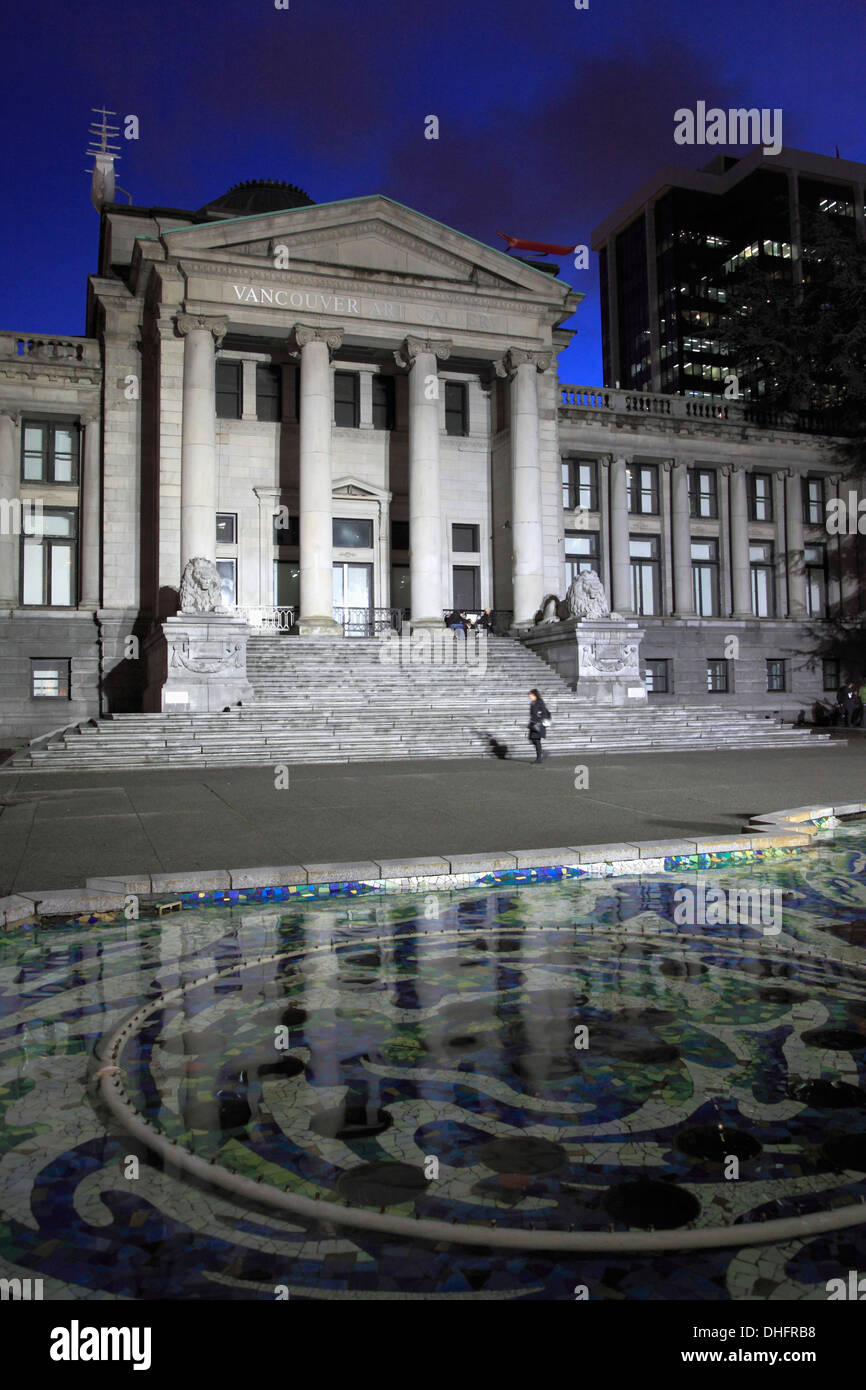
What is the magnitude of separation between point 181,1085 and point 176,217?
43.6 m

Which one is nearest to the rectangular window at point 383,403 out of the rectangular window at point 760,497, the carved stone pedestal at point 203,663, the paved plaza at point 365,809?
the carved stone pedestal at point 203,663

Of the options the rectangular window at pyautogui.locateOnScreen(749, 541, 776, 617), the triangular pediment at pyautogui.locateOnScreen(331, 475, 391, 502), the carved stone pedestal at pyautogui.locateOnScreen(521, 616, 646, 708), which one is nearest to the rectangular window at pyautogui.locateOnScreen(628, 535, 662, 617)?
the rectangular window at pyautogui.locateOnScreen(749, 541, 776, 617)

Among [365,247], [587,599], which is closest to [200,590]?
[587,599]

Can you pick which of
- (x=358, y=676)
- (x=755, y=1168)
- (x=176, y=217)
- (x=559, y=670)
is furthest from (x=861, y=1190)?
(x=176, y=217)

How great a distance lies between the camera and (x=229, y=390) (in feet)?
127

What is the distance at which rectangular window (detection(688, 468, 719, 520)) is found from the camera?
1850 inches

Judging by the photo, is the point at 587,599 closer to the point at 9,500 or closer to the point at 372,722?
the point at 372,722

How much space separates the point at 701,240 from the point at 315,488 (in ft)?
323

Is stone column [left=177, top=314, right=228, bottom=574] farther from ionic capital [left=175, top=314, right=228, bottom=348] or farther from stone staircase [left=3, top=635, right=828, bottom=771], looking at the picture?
stone staircase [left=3, top=635, right=828, bottom=771]

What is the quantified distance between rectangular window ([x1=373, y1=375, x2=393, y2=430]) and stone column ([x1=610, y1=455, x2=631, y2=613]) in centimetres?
1130

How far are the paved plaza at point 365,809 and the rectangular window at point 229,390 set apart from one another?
22.9 metres

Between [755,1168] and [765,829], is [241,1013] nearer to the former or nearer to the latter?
[755,1168]

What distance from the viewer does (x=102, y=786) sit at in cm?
1716

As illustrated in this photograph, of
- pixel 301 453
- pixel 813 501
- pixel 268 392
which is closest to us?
pixel 301 453
